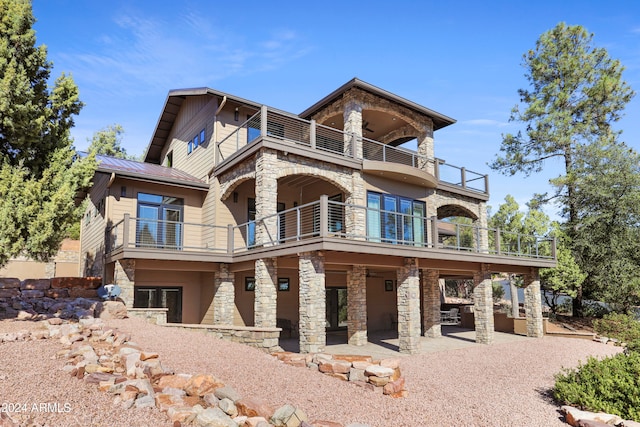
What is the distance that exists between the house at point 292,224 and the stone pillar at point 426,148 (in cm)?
6

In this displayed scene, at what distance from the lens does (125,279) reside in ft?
45.5

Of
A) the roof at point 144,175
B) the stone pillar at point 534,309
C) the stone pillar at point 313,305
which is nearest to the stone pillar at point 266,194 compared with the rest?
the stone pillar at point 313,305

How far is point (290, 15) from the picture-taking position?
1280 centimetres

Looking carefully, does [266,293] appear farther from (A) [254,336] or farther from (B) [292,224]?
(B) [292,224]

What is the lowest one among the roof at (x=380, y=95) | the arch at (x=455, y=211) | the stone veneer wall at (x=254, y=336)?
the stone veneer wall at (x=254, y=336)

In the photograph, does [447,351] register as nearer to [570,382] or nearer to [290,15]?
[570,382]

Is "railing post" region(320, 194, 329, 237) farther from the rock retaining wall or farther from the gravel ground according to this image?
the rock retaining wall

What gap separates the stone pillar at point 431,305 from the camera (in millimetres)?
17500

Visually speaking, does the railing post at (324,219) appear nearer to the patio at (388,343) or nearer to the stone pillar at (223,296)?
the patio at (388,343)

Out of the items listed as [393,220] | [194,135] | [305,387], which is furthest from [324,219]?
[194,135]

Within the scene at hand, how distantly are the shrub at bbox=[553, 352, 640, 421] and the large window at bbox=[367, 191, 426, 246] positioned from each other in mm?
7489

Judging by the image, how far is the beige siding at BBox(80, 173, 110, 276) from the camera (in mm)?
16891

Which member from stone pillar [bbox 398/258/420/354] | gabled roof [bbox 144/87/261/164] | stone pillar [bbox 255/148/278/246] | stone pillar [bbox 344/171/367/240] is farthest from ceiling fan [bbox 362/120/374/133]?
stone pillar [bbox 398/258/420/354]

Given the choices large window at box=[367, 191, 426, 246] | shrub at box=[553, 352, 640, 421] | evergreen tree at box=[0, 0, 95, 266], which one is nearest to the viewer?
shrub at box=[553, 352, 640, 421]
